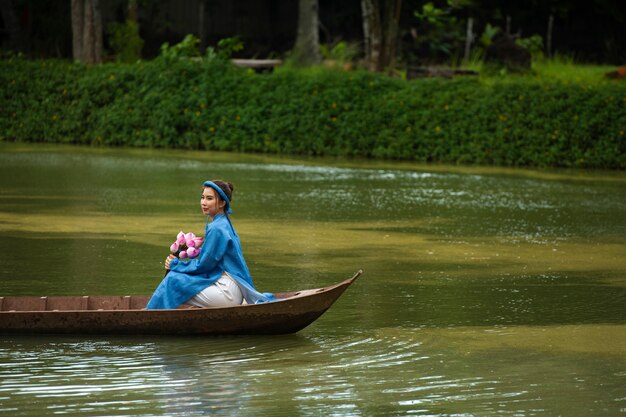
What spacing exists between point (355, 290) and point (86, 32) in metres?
22.9

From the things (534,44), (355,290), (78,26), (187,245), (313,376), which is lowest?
(355,290)

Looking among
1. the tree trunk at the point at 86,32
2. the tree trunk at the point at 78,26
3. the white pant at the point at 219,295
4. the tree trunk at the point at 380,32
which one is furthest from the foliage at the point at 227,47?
the white pant at the point at 219,295

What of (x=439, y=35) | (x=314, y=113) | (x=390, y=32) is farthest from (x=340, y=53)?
(x=439, y=35)

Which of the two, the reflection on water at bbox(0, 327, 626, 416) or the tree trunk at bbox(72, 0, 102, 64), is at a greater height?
the tree trunk at bbox(72, 0, 102, 64)

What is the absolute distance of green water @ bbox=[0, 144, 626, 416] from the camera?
7.41 meters

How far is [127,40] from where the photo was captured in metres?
35.2

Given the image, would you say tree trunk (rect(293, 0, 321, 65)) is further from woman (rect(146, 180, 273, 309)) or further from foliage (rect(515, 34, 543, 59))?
woman (rect(146, 180, 273, 309))

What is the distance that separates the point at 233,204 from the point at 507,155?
995 cm

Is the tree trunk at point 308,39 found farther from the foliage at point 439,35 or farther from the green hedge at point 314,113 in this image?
the foliage at point 439,35

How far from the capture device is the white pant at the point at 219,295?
8844 millimetres

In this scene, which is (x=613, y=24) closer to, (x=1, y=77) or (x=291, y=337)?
(x=1, y=77)

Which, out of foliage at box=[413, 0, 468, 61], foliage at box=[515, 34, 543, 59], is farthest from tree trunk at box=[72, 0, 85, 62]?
foliage at box=[515, 34, 543, 59]

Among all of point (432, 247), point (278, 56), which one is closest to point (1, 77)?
point (278, 56)

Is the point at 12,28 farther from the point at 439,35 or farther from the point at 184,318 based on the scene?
the point at 184,318
